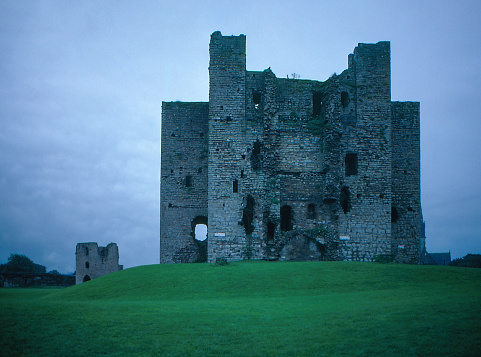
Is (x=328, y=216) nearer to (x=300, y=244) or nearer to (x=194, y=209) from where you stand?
(x=300, y=244)

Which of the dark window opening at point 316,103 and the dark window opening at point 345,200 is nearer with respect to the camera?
the dark window opening at point 345,200

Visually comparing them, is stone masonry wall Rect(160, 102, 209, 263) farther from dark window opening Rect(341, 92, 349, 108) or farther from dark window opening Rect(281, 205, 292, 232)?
dark window opening Rect(341, 92, 349, 108)

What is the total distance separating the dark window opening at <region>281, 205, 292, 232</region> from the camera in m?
27.3

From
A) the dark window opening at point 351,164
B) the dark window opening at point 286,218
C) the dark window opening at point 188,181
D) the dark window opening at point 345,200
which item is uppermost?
the dark window opening at point 351,164

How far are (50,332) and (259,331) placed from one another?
184 inches

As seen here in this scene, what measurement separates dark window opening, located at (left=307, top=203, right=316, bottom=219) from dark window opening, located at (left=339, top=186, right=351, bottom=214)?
5.67 feet

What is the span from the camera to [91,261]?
34.8 meters

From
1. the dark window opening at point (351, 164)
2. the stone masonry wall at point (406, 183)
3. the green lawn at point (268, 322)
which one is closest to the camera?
the green lawn at point (268, 322)

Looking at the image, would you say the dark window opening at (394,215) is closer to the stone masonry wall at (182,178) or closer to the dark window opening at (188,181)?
the stone masonry wall at (182,178)

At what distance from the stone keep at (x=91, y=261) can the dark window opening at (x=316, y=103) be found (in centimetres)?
1880

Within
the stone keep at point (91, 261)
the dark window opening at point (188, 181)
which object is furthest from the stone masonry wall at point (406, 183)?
the stone keep at point (91, 261)

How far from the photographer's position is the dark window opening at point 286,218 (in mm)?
27337

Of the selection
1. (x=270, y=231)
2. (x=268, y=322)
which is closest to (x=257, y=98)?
(x=270, y=231)

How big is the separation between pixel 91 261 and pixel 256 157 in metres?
16.4
